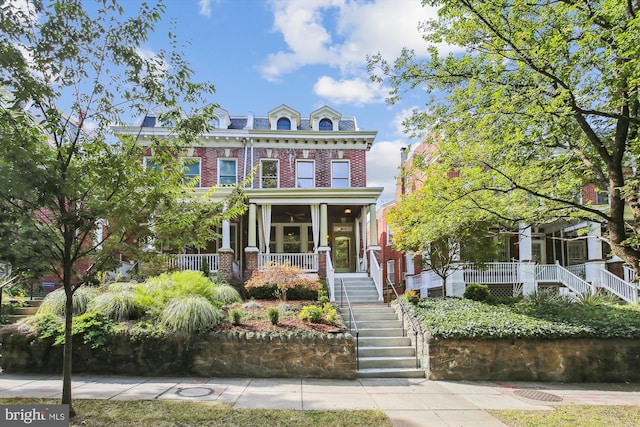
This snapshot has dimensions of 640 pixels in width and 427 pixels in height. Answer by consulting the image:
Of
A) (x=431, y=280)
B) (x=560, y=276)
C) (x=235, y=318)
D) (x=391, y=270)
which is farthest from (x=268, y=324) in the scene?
(x=391, y=270)

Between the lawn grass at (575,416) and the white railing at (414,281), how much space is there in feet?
40.0

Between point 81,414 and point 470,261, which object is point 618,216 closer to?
point 470,261

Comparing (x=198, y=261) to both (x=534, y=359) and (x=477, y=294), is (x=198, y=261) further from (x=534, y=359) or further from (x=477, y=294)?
(x=534, y=359)

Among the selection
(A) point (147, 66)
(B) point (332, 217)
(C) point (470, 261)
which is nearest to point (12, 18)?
(A) point (147, 66)

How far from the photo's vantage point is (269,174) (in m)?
18.1

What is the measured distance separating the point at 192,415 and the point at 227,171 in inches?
532

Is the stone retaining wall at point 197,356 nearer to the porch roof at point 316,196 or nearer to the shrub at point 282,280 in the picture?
the shrub at point 282,280

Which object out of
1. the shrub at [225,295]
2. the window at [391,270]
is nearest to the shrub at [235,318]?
the shrub at [225,295]

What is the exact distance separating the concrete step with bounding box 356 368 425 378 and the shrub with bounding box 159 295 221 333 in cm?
324

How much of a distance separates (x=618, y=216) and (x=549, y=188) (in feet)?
5.96

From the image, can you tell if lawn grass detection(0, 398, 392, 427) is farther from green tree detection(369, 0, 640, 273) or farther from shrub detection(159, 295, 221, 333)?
green tree detection(369, 0, 640, 273)

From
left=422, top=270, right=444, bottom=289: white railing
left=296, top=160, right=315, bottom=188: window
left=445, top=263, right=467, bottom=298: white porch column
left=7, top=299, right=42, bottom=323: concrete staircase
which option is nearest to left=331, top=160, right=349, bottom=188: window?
left=296, top=160, right=315, bottom=188: window

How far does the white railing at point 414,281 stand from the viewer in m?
18.7

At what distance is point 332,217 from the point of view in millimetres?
19984
